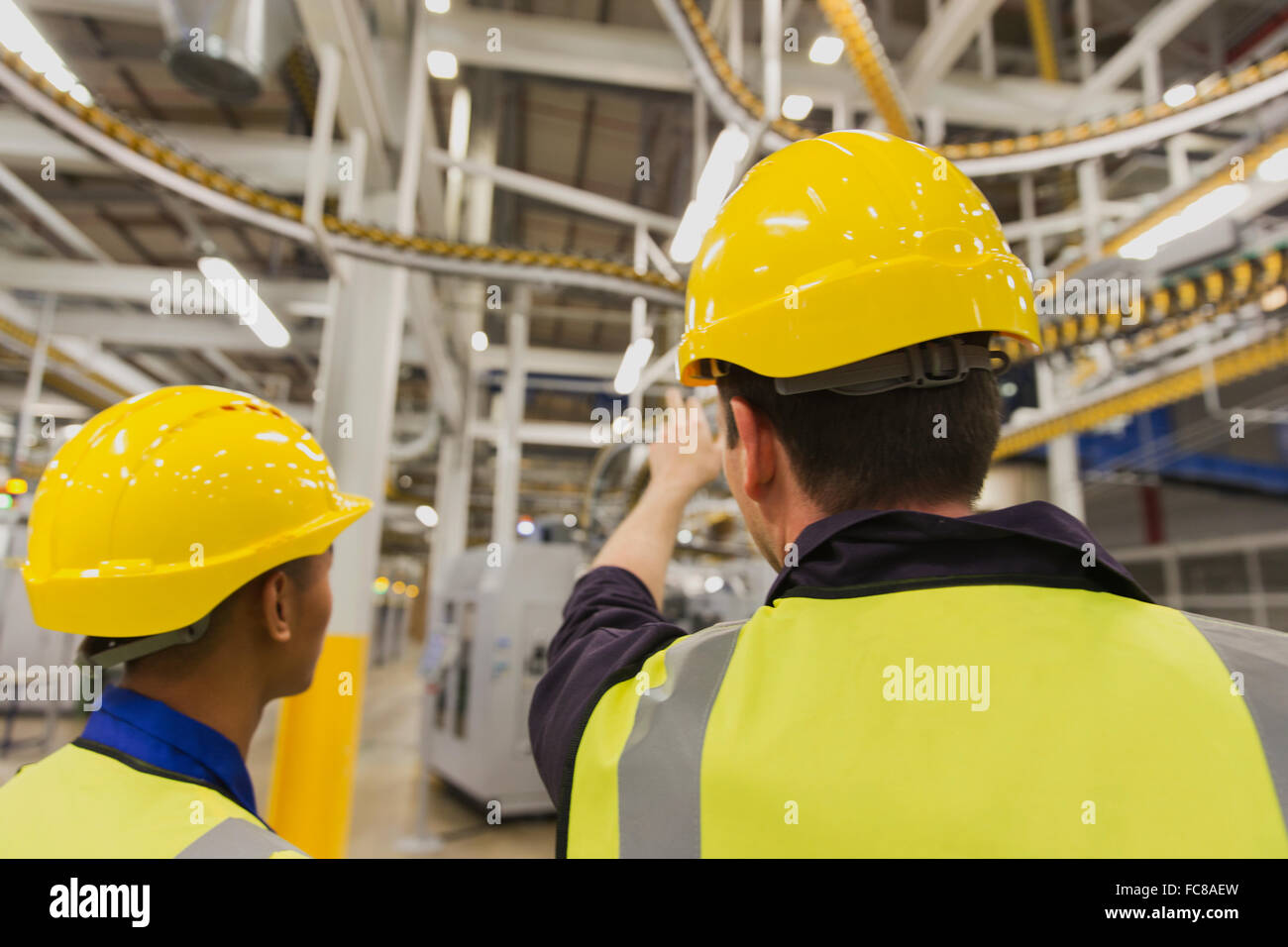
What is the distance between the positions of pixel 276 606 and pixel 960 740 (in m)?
1.16

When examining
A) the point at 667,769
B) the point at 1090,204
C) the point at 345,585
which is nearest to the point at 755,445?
the point at 667,769

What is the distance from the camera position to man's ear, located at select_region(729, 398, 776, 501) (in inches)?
34.3

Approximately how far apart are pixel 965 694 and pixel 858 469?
10.9 inches

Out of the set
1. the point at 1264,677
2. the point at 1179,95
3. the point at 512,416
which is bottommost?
the point at 1264,677

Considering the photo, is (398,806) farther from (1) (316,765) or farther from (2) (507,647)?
(1) (316,765)

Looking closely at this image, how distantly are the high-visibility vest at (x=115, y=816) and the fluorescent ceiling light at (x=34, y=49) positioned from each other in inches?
125

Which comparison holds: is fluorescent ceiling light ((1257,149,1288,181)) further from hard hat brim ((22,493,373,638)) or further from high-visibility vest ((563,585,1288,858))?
hard hat brim ((22,493,373,638))

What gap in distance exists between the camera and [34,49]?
3.17 meters

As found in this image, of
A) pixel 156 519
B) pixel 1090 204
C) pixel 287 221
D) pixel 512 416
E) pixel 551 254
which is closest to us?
pixel 156 519

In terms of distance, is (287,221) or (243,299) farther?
(243,299)

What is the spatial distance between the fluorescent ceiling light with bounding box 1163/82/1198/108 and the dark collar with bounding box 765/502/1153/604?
4.37 metres
